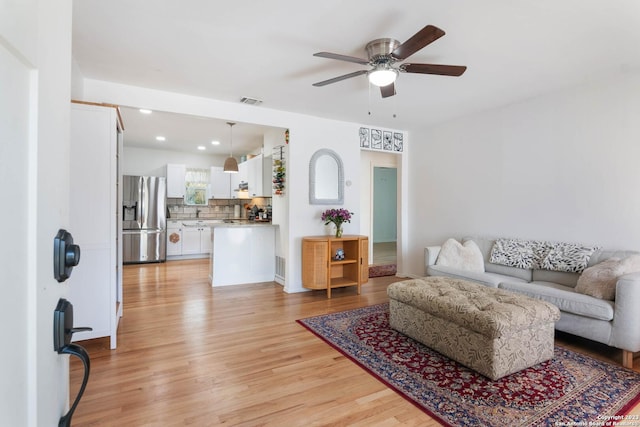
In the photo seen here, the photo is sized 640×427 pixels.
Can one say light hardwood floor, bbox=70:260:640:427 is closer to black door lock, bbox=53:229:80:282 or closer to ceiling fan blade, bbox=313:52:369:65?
black door lock, bbox=53:229:80:282

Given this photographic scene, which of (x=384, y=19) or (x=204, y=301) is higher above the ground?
(x=384, y=19)

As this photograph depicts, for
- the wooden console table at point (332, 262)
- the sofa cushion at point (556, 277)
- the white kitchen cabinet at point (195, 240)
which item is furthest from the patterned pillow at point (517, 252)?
the white kitchen cabinet at point (195, 240)

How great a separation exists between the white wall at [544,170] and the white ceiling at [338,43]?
342mm

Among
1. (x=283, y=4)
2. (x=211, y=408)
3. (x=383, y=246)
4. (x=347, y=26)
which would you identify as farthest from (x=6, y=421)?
(x=383, y=246)

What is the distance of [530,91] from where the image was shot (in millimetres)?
3766

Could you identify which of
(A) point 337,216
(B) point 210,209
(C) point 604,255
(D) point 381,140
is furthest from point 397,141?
(B) point 210,209

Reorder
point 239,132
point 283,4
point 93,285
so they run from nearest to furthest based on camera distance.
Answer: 1. point 283,4
2. point 93,285
3. point 239,132

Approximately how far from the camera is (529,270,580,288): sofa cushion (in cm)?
337

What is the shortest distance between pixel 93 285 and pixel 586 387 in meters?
3.89

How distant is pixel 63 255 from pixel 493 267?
14.4 feet

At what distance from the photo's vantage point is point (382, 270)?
6.26 m

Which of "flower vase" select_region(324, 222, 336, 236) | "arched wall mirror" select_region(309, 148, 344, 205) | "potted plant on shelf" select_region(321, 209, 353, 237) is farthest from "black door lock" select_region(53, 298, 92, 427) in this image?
"flower vase" select_region(324, 222, 336, 236)

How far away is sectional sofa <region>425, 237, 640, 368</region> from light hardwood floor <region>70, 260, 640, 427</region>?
0.33m

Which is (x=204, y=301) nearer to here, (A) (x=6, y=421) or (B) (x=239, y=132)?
(B) (x=239, y=132)
